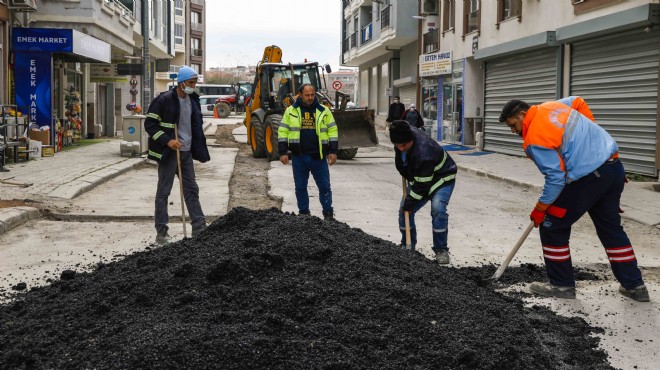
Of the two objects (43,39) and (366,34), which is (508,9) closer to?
(43,39)

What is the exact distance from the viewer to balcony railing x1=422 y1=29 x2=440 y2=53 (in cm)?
3344

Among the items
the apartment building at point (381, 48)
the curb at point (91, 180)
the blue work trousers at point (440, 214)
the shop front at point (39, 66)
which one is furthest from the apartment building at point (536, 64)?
the shop front at point (39, 66)

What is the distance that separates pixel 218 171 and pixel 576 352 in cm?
1357

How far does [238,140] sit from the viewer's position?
101ft

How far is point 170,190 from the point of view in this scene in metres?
8.67

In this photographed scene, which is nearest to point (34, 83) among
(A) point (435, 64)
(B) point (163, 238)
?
(B) point (163, 238)

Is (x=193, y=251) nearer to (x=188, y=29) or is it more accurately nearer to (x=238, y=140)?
(x=238, y=140)

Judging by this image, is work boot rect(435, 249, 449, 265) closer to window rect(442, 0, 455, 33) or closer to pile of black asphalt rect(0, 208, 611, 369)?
pile of black asphalt rect(0, 208, 611, 369)

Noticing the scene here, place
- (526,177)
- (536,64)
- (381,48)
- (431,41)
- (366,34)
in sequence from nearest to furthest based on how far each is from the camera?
(526,177), (536,64), (431,41), (381,48), (366,34)

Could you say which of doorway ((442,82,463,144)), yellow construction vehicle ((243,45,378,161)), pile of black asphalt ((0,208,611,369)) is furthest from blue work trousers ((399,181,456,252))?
doorway ((442,82,463,144))

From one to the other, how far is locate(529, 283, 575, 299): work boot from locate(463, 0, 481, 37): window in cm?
2255

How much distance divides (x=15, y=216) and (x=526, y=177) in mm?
10697

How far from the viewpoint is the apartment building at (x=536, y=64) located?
16516mm

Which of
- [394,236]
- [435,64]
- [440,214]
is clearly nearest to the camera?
[440,214]
